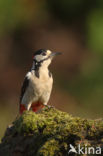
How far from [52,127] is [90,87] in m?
10.6

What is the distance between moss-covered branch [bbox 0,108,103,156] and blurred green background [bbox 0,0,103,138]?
956 cm

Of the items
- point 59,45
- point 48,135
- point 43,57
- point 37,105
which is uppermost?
point 59,45

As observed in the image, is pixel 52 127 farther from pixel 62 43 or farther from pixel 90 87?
pixel 62 43

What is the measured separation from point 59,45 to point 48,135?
13.8 m

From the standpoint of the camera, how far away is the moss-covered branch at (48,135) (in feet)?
14.9

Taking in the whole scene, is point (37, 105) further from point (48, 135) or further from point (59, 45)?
point (59, 45)

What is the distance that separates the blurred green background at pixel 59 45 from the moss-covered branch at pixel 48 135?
9.56 m

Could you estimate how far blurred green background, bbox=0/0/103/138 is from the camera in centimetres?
1558

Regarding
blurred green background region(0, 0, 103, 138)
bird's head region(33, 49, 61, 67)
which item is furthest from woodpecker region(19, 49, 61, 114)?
blurred green background region(0, 0, 103, 138)

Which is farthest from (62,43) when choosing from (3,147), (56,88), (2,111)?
(3,147)

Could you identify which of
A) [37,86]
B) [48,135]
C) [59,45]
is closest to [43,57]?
[37,86]

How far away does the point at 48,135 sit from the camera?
4.74 m

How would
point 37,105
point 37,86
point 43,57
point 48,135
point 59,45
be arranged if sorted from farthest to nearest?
point 59,45
point 43,57
point 37,105
point 37,86
point 48,135

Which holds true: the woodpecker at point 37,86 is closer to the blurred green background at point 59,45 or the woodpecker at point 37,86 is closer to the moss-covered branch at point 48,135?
the moss-covered branch at point 48,135
